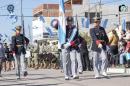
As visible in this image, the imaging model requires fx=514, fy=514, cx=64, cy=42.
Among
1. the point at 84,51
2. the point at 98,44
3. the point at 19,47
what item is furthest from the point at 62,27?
the point at 84,51

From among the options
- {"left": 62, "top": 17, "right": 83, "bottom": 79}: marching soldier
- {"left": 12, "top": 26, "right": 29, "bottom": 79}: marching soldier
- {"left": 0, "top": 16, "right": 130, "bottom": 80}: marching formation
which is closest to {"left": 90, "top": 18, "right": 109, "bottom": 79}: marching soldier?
{"left": 0, "top": 16, "right": 130, "bottom": 80}: marching formation

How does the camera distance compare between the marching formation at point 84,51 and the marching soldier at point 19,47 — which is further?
the marching soldier at point 19,47

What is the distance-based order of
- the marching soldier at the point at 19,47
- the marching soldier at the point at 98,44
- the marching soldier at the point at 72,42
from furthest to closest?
the marching soldier at the point at 19,47
the marching soldier at the point at 72,42
the marching soldier at the point at 98,44

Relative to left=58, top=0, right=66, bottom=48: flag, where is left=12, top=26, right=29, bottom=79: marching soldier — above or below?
below

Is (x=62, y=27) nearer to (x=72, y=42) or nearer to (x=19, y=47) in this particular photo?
(x=72, y=42)

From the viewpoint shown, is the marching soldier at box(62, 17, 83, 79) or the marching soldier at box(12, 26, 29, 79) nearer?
the marching soldier at box(62, 17, 83, 79)

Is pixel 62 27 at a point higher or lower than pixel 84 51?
higher

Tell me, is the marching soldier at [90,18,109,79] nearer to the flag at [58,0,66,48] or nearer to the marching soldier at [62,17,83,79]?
the marching soldier at [62,17,83,79]

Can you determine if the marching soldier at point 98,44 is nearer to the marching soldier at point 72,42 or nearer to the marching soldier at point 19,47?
the marching soldier at point 72,42

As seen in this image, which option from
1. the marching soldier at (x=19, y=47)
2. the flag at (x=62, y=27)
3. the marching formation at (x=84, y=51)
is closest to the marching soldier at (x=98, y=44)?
the marching formation at (x=84, y=51)

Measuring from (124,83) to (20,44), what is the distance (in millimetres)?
4983

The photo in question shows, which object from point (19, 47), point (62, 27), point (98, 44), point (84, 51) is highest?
point (62, 27)

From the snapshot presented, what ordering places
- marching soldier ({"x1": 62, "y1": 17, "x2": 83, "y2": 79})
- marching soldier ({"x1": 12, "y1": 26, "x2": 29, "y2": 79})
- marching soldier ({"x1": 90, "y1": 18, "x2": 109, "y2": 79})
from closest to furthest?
marching soldier ({"x1": 90, "y1": 18, "x2": 109, "y2": 79})
marching soldier ({"x1": 62, "y1": 17, "x2": 83, "y2": 79})
marching soldier ({"x1": 12, "y1": 26, "x2": 29, "y2": 79})

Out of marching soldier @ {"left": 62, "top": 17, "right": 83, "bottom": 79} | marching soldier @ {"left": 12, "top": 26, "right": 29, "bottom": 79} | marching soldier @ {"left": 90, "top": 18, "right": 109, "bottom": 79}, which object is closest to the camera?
marching soldier @ {"left": 90, "top": 18, "right": 109, "bottom": 79}
